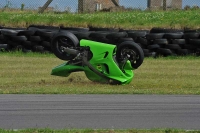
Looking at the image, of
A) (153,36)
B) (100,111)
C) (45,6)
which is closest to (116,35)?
(153,36)

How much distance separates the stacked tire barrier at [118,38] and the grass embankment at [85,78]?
12.7 inches

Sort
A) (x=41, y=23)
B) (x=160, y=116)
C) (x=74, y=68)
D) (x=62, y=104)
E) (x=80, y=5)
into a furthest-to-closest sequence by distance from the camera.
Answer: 1. (x=80, y=5)
2. (x=41, y=23)
3. (x=74, y=68)
4. (x=62, y=104)
5. (x=160, y=116)

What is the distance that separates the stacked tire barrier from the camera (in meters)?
19.1

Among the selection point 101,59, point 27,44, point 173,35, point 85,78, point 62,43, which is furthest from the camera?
point 27,44

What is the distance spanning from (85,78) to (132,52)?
1965 mm

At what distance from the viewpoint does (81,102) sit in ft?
36.3

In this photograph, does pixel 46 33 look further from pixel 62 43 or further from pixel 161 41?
pixel 62 43

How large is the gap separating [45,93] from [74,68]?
146 centimetres

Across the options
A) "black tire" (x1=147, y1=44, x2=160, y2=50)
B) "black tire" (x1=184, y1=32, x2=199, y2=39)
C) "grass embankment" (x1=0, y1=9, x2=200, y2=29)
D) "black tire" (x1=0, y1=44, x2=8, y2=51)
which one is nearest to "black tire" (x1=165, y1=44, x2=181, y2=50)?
"black tire" (x1=147, y1=44, x2=160, y2=50)

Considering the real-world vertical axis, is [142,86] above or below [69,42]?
below

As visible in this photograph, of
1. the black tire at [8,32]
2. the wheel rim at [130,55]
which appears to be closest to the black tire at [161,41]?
the black tire at [8,32]

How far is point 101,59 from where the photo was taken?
45.2 feet

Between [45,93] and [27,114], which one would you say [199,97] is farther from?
[27,114]

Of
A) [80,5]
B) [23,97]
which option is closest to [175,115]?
[23,97]
